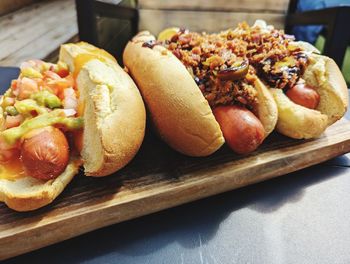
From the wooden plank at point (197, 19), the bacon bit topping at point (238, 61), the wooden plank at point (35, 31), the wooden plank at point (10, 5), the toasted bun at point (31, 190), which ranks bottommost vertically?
the wooden plank at point (35, 31)

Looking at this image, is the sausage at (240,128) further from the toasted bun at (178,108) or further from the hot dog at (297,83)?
the hot dog at (297,83)

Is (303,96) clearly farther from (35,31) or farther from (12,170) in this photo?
(35,31)

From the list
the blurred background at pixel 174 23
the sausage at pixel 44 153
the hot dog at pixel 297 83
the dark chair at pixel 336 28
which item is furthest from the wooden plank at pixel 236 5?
the sausage at pixel 44 153

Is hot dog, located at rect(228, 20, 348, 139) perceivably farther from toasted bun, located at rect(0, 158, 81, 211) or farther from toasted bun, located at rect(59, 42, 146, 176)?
toasted bun, located at rect(0, 158, 81, 211)

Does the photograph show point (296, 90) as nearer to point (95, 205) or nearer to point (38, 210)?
point (95, 205)

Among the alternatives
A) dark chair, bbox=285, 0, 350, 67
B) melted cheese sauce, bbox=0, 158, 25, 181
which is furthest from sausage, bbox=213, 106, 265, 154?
dark chair, bbox=285, 0, 350, 67

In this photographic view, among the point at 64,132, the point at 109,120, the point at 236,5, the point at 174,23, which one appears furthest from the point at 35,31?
the point at 109,120
